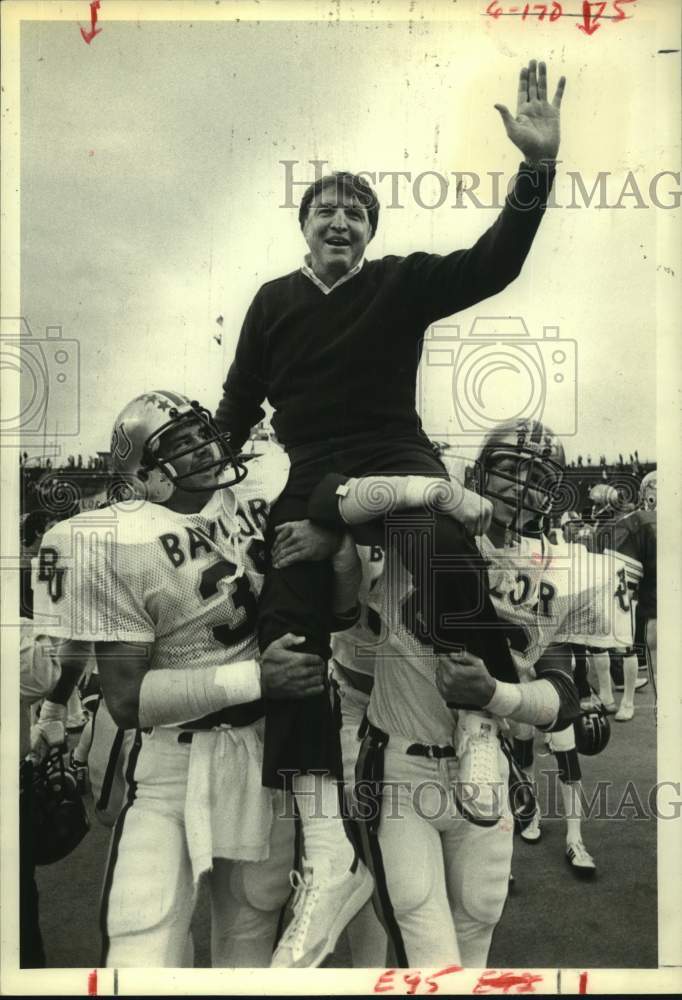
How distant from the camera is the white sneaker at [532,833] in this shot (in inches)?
116

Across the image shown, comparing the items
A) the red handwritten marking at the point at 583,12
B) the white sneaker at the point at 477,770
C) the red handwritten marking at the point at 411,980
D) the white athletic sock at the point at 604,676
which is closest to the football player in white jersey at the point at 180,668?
the red handwritten marking at the point at 411,980

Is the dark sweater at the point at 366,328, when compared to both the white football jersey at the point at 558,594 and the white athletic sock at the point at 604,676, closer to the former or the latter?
the white football jersey at the point at 558,594

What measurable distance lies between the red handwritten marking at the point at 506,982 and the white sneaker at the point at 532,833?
44 centimetres

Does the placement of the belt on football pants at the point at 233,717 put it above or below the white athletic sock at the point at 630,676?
below

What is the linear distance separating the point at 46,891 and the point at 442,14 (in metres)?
3.12

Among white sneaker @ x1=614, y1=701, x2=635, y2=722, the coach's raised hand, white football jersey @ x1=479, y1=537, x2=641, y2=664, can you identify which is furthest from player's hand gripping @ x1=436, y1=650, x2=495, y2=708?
the coach's raised hand

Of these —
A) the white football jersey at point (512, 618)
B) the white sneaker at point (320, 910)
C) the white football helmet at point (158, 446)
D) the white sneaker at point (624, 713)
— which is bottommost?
the white sneaker at point (320, 910)

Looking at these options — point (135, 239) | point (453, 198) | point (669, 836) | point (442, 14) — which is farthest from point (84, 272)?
point (669, 836)

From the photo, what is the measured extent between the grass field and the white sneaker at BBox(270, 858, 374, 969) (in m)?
0.12

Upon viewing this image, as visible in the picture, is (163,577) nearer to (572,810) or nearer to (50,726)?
(50,726)

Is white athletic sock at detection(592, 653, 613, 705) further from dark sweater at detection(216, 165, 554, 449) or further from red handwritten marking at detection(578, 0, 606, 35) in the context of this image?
red handwritten marking at detection(578, 0, 606, 35)

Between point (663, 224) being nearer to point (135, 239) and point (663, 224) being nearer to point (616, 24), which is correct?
point (616, 24)

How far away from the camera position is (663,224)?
9.69 ft

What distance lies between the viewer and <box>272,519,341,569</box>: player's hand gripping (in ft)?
9.40
